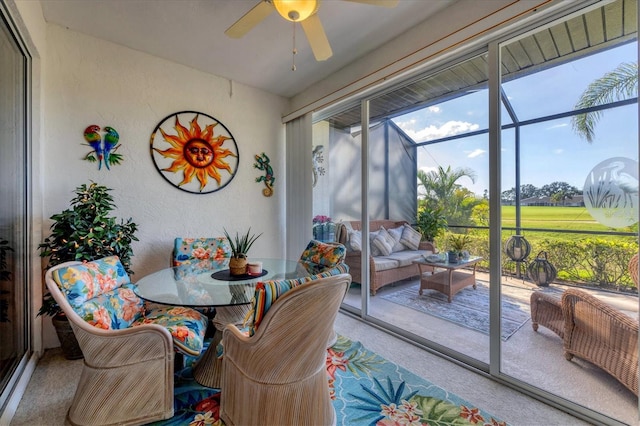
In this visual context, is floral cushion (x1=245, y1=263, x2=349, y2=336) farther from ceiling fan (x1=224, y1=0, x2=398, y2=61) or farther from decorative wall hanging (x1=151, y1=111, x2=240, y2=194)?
decorative wall hanging (x1=151, y1=111, x2=240, y2=194)

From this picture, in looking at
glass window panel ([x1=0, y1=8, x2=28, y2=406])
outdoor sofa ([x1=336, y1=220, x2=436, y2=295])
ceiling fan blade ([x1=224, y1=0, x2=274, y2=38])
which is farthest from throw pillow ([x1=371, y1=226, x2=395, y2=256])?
glass window panel ([x1=0, y1=8, x2=28, y2=406])

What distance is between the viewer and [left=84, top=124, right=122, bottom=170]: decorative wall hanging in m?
2.53

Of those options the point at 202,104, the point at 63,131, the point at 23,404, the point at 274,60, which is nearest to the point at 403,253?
the point at 274,60

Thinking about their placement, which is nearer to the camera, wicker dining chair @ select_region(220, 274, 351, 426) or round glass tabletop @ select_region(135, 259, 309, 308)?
wicker dining chair @ select_region(220, 274, 351, 426)

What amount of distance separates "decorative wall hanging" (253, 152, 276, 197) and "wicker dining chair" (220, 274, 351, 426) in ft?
8.08

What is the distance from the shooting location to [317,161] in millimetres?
3670

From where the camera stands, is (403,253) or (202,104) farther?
(202,104)

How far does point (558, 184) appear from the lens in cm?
177

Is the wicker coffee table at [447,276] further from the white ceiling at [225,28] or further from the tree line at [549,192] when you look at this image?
the white ceiling at [225,28]

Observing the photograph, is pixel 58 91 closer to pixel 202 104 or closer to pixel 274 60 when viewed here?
pixel 202 104

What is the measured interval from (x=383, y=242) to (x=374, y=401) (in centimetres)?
160

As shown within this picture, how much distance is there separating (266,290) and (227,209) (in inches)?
95.8

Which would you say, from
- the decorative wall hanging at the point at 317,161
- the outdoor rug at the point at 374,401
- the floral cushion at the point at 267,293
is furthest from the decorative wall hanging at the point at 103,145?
the floral cushion at the point at 267,293

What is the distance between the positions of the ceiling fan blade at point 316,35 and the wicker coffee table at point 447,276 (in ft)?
6.39
